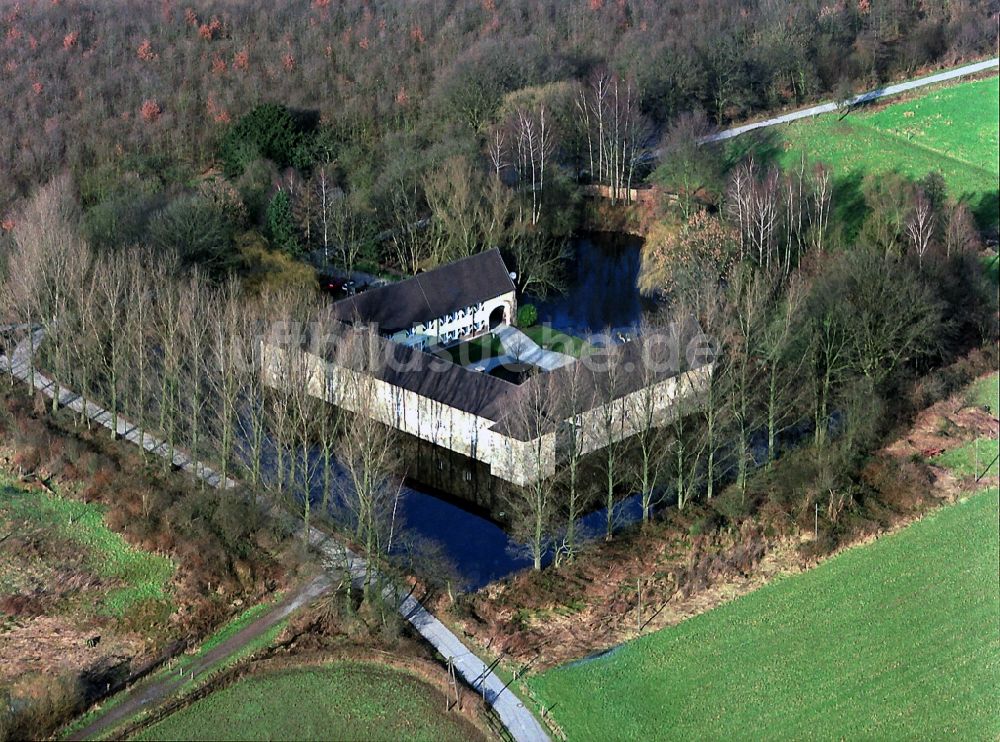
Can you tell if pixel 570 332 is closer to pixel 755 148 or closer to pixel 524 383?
pixel 524 383

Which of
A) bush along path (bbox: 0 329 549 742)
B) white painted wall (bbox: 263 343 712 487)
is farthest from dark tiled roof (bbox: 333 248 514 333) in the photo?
bush along path (bbox: 0 329 549 742)

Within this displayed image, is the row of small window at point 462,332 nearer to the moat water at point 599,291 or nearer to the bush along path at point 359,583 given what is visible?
the moat water at point 599,291

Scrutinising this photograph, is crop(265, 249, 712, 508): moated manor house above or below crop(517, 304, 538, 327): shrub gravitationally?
above

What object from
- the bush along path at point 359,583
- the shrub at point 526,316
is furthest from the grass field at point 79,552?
the shrub at point 526,316

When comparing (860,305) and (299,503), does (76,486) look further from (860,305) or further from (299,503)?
(860,305)

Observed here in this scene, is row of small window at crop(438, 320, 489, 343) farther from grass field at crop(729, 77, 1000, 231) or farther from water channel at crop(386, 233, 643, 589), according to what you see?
grass field at crop(729, 77, 1000, 231)

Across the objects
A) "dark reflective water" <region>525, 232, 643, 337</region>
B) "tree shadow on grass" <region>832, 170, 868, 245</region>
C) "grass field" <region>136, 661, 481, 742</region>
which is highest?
"tree shadow on grass" <region>832, 170, 868, 245</region>

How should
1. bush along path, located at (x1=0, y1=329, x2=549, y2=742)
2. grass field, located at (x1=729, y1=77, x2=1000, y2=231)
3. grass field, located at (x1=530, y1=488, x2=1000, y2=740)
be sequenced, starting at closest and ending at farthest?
grass field, located at (x1=530, y1=488, x2=1000, y2=740) → bush along path, located at (x1=0, y1=329, x2=549, y2=742) → grass field, located at (x1=729, y1=77, x2=1000, y2=231)
